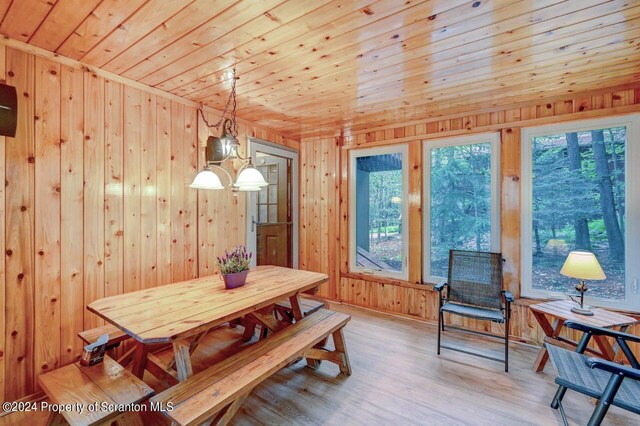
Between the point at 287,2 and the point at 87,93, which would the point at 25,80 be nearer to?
the point at 87,93

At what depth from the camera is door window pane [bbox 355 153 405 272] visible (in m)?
3.77

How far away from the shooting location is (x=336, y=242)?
13.6 ft

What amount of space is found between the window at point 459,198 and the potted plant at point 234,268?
7.55 ft

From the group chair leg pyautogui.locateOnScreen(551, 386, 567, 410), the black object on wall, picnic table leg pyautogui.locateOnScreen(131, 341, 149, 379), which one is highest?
the black object on wall

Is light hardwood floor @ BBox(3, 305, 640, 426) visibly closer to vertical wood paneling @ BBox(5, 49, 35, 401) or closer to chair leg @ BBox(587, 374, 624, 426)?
chair leg @ BBox(587, 374, 624, 426)

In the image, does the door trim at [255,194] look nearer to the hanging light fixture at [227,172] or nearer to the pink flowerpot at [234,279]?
the hanging light fixture at [227,172]

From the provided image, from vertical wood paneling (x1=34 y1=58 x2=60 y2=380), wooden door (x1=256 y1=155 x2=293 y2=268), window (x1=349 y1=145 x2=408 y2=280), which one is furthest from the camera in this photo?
wooden door (x1=256 y1=155 x2=293 y2=268)

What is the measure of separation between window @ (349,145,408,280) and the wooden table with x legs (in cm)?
152

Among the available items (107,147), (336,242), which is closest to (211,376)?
(107,147)

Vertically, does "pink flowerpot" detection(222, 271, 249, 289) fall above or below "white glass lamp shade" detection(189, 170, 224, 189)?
below

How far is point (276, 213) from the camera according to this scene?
4.48m

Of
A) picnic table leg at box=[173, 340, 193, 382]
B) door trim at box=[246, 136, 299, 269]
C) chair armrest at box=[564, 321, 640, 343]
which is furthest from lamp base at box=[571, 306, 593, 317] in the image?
door trim at box=[246, 136, 299, 269]

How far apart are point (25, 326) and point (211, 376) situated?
1.48m

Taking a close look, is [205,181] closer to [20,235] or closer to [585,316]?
[20,235]
